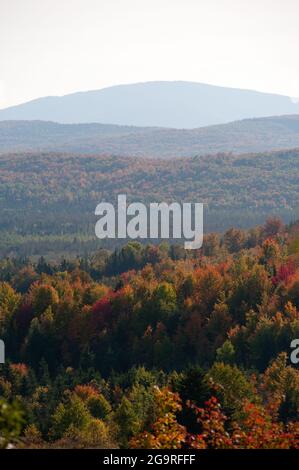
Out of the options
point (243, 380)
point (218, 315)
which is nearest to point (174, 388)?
point (243, 380)

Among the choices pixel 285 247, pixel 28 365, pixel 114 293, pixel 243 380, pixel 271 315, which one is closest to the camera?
pixel 243 380

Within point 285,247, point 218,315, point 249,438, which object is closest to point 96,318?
point 218,315

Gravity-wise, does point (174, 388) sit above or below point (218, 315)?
above

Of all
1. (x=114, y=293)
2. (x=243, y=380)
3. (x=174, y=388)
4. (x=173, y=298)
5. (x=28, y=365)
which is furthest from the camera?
(x=114, y=293)

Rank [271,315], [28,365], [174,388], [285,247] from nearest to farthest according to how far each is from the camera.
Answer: [174,388] < [271,315] < [28,365] < [285,247]

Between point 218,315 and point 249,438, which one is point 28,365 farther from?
point 249,438
